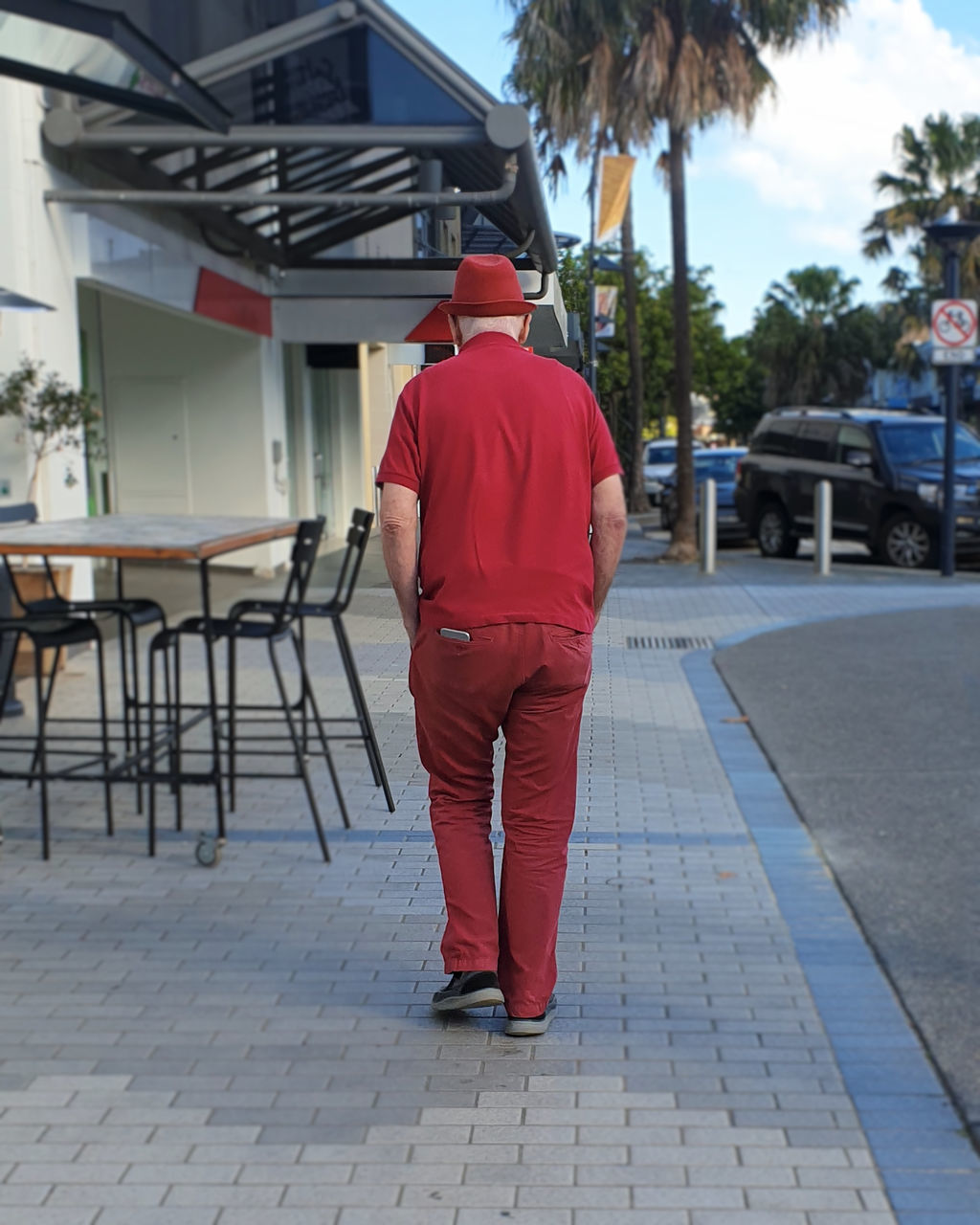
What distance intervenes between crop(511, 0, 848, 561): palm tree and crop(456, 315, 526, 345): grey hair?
15.6m

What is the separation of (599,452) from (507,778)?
0.80 m

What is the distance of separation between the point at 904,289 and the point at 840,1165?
51.4m

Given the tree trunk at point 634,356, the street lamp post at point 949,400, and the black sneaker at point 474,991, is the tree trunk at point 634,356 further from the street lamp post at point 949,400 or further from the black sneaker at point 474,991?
the black sneaker at point 474,991

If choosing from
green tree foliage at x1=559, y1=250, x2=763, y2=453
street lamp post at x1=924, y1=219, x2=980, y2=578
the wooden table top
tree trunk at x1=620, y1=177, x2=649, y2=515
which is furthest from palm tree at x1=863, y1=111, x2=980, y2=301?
the wooden table top

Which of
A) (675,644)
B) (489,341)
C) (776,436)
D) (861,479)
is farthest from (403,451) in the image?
(776,436)

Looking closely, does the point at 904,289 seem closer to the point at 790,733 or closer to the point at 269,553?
the point at 269,553

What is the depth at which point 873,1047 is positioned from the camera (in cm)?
383

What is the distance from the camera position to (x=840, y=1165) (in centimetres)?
317

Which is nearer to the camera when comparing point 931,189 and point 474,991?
point 474,991

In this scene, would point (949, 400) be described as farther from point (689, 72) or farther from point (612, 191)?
point (689, 72)

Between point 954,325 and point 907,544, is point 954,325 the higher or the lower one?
the higher one

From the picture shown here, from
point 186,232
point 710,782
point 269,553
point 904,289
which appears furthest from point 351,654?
point 904,289

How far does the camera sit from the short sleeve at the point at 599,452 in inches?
138

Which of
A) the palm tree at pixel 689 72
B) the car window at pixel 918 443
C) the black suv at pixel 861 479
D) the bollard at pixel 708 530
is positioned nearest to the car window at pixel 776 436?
the black suv at pixel 861 479
